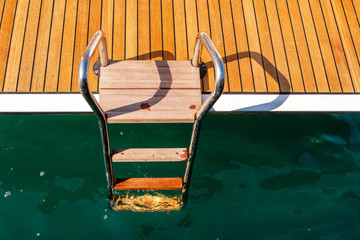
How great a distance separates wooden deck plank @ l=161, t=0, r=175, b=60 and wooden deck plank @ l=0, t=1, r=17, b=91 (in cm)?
174

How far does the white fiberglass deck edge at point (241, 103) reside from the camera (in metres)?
3.00

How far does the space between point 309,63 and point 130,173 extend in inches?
100

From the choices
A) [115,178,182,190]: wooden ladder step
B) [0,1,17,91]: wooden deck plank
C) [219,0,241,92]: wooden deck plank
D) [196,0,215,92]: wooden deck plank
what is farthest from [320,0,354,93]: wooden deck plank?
[0,1,17,91]: wooden deck plank

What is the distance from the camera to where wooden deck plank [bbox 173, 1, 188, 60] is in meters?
3.36

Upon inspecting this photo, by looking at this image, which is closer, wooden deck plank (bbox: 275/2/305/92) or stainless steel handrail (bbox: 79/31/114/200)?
stainless steel handrail (bbox: 79/31/114/200)

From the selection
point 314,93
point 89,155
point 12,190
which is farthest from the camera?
point 89,155

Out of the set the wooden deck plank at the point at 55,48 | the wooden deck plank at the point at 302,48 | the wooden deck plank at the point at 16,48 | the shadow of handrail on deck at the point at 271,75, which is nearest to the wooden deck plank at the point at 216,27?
the shadow of handrail on deck at the point at 271,75

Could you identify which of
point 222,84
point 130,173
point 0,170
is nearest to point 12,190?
point 0,170

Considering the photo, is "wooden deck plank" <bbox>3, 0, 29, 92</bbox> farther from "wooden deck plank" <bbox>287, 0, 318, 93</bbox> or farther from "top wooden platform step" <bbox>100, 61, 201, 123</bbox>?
"wooden deck plank" <bbox>287, 0, 318, 93</bbox>

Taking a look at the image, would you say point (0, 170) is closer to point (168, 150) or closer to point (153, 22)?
point (168, 150)

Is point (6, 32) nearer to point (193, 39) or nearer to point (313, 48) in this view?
point (193, 39)

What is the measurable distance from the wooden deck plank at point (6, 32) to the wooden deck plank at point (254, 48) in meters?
2.74

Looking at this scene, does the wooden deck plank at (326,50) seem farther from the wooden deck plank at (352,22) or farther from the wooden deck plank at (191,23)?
the wooden deck plank at (191,23)

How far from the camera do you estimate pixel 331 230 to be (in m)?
3.51
